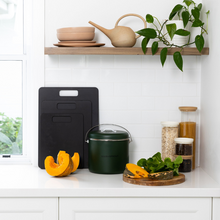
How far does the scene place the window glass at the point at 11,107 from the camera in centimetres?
213

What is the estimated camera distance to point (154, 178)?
63.5 inches

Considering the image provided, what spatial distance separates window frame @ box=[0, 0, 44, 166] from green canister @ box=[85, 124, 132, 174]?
48 centimetres

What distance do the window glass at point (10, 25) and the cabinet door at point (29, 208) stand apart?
1.09 meters

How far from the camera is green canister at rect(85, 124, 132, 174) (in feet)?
5.86

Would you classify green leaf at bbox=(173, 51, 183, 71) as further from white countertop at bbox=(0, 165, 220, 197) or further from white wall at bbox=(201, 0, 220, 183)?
white countertop at bbox=(0, 165, 220, 197)

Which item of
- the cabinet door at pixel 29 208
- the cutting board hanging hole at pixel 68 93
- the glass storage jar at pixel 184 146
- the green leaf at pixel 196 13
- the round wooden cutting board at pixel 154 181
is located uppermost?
the green leaf at pixel 196 13

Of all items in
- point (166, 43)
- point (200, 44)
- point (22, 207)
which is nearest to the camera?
point (22, 207)

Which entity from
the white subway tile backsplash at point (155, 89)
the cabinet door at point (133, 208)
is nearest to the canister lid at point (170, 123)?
the white subway tile backsplash at point (155, 89)

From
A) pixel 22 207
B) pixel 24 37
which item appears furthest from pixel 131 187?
pixel 24 37

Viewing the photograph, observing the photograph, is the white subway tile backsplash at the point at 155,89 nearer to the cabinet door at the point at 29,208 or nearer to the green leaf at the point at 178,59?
the green leaf at the point at 178,59

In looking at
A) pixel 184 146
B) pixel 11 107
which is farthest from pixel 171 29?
pixel 11 107

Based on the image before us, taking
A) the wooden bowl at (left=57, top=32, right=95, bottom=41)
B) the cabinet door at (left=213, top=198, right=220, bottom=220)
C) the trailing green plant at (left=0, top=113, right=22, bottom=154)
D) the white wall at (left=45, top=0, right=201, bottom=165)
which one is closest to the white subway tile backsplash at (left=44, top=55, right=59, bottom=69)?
the white wall at (left=45, top=0, right=201, bottom=165)

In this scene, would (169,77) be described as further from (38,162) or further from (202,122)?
(38,162)

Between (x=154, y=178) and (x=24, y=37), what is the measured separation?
133 cm
